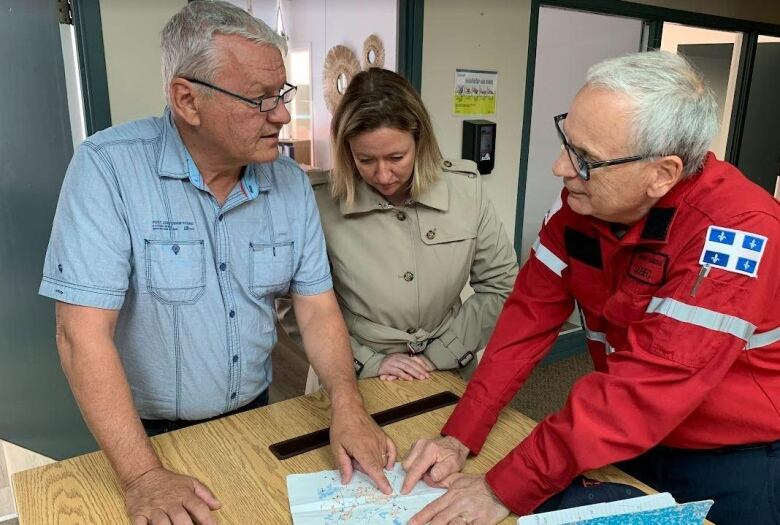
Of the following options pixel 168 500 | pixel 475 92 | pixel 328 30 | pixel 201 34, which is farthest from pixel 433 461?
pixel 328 30

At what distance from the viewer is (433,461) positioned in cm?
115

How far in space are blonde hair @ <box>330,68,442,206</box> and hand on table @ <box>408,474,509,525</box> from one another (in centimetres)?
80

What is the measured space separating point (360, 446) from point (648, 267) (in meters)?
0.63

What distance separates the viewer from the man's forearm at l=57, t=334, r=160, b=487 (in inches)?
42.4

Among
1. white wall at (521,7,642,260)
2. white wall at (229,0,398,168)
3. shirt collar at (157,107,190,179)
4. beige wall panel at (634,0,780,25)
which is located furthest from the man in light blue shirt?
beige wall panel at (634,0,780,25)

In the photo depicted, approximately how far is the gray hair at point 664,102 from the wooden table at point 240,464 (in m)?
0.62

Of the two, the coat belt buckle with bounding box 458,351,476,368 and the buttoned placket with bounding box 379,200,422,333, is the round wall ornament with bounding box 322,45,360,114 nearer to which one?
the buttoned placket with bounding box 379,200,422,333

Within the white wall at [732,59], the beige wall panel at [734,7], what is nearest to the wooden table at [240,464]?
the beige wall panel at [734,7]

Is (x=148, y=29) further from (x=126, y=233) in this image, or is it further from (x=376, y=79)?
(x=126, y=233)

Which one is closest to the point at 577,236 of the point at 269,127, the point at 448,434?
the point at 448,434

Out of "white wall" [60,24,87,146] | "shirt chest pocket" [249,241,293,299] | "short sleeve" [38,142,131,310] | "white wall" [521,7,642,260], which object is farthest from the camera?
"white wall" [521,7,642,260]

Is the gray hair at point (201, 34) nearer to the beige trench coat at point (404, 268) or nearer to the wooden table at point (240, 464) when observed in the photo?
the beige trench coat at point (404, 268)

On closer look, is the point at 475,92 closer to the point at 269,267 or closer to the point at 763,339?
the point at 269,267

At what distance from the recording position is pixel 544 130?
11.5 feet
